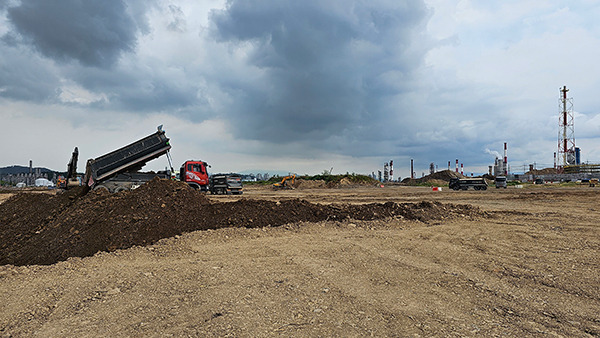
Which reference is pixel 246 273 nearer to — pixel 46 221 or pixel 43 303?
pixel 43 303

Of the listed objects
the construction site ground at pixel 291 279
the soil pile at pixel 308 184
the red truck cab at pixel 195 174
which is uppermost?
the red truck cab at pixel 195 174

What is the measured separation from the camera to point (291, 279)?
509cm

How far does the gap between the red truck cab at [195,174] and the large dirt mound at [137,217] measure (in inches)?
449

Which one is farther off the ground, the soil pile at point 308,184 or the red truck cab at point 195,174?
the red truck cab at point 195,174

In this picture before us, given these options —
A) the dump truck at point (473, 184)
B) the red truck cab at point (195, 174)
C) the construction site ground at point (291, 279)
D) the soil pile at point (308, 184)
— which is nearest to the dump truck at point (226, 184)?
the red truck cab at point (195, 174)

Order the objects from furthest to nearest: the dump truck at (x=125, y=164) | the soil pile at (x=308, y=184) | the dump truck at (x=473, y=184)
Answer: the soil pile at (x=308, y=184) < the dump truck at (x=473, y=184) < the dump truck at (x=125, y=164)

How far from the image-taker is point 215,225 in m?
8.82

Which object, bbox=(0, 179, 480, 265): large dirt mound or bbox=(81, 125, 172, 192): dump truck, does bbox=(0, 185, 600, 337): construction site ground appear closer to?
bbox=(0, 179, 480, 265): large dirt mound

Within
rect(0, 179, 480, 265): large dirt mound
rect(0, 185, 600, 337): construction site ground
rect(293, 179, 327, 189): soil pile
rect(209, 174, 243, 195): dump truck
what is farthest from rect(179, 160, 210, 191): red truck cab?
rect(293, 179, 327, 189): soil pile

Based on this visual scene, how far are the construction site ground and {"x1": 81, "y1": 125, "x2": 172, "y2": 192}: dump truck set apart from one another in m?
6.33

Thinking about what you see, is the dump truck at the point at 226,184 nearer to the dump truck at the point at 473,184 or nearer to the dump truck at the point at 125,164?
the dump truck at the point at 125,164

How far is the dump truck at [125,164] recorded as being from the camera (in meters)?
15.9

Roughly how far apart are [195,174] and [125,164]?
24.8 feet

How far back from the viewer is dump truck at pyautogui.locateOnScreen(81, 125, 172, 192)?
1593cm
